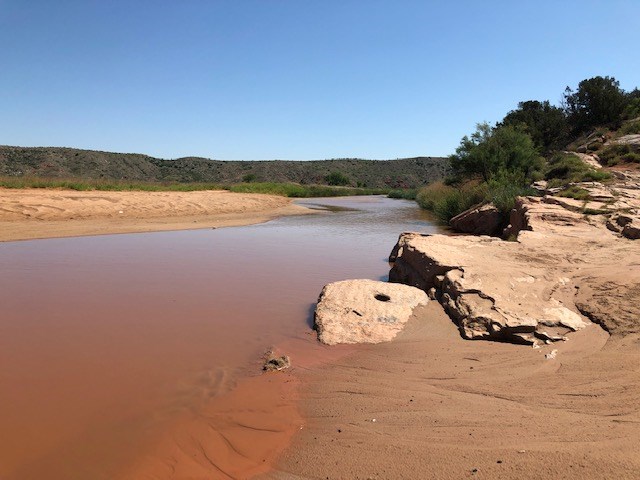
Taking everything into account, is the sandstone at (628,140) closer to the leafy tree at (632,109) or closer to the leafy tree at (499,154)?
the leafy tree at (499,154)

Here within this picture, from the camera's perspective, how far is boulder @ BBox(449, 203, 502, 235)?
581 inches

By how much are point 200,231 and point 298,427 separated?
43.5 ft

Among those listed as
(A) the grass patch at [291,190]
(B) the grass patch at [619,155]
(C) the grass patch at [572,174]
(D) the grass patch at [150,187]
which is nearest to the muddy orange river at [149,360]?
(C) the grass patch at [572,174]

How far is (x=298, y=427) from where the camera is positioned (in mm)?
3262

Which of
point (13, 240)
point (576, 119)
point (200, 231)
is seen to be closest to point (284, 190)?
point (576, 119)

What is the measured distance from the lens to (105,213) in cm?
1775

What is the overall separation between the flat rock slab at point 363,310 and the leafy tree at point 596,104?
29.7 meters

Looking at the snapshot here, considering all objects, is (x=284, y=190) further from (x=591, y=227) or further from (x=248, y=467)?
(x=248, y=467)

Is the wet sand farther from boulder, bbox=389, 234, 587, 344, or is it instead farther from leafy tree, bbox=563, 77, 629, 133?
leafy tree, bbox=563, 77, 629, 133

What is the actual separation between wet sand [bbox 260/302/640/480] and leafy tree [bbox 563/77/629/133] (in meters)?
30.8

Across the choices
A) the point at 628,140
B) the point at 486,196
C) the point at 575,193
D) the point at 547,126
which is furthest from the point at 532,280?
the point at 547,126

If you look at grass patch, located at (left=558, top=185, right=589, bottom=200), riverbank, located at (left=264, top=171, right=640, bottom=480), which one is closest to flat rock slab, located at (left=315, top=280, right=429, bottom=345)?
riverbank, located at (left=264, top=171, right=640, bottom=480)

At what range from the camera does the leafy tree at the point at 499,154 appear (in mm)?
22031

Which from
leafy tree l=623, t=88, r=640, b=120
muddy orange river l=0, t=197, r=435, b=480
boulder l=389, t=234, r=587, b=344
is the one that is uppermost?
leafy tree l=623, t=88, r=640, b=120
